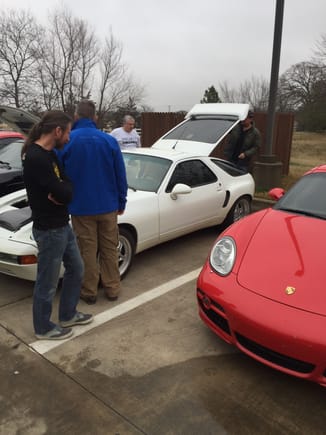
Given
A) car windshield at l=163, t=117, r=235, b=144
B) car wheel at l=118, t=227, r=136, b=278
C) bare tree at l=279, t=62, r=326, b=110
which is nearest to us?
car wheel at l=118, t=227, r=136, b=278

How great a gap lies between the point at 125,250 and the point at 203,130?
11.1ft

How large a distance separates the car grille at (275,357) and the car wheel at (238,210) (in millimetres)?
3215

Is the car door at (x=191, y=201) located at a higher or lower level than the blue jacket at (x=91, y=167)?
lower

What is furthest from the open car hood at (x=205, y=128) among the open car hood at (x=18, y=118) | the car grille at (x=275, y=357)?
the car grille at (x=275, y=357)

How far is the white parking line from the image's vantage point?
2957 millimetres

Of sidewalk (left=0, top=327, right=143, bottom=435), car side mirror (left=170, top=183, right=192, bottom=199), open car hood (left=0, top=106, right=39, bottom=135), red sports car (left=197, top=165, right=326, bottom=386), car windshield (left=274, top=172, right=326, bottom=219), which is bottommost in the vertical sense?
sidewalk (left=0, top=327, right=143, bottom=435)

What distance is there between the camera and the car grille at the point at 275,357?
2299 mm

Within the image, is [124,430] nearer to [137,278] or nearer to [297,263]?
[297,263]

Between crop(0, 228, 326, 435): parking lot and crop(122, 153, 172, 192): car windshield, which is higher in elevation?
crop(122, 153, 172, 192): car windshield

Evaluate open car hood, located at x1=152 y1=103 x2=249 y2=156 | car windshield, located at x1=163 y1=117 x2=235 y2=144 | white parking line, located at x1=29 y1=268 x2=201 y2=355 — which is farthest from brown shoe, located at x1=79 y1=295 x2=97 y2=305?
car windshield, located at x1=163 y1=117 x2=235 y2=144

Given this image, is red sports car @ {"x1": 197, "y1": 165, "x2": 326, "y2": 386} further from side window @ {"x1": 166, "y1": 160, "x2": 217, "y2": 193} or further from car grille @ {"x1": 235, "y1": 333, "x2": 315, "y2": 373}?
side window @ {"x1": 166, "y1": 160, "x2": 217, "y2": 193}

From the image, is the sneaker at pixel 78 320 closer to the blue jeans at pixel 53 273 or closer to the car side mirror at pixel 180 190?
the blue jeans at pixel 53 273

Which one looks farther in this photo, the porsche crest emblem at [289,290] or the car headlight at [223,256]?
the car headlight at [223,256]

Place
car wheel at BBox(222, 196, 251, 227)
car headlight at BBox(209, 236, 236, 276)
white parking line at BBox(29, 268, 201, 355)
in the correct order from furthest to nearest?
car wheel at BBox(222, 196, 251, 227)
white parking line at BBox(29, 268, 201, 355)
car headlight at BBox(209, 236, 236, 276)
